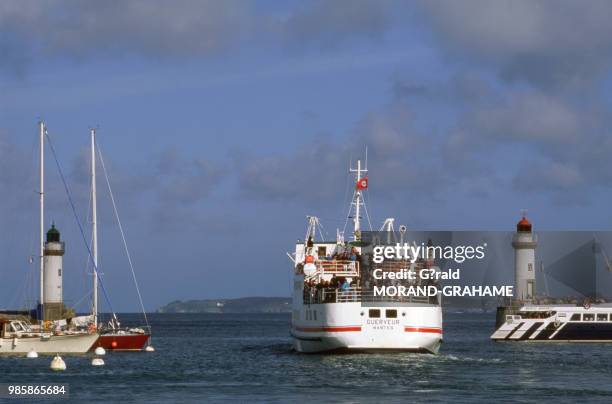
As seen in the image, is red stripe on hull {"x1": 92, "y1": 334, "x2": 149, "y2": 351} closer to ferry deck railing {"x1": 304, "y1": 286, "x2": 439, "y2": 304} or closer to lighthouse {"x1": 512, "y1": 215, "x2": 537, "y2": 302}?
ferry deck railing {"x1": 304, "y1": 286, "x2": 439, "y2": 304}

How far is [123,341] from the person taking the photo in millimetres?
100812

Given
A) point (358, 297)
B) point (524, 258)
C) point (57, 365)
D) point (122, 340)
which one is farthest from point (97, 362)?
point (524, 258)

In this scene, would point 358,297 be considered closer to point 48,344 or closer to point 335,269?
point 335,269

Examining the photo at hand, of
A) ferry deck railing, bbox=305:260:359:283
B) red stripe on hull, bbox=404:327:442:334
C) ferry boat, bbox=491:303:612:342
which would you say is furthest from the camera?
ferry boat, bbox=491:303:612:342

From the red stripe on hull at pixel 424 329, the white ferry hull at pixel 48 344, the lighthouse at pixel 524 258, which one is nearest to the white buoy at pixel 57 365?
the white ferry hull at pixel 48 344

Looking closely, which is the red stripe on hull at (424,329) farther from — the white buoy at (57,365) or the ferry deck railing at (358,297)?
the white buoy at (57,365)

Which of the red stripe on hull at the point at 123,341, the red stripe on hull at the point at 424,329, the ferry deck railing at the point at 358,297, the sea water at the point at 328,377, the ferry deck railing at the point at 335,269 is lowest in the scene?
the sea water at the point at 328,377

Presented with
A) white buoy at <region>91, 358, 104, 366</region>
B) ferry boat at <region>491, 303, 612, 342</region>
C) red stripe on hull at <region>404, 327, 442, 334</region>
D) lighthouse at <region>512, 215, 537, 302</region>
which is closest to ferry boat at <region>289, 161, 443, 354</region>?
red stripe on hull at <region>404, 327, 442, 334</region>

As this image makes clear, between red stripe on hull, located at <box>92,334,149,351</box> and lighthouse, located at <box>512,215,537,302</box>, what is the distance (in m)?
50.9

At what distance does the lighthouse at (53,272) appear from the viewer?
413 ft

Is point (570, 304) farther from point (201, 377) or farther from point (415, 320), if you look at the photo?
point (201, 377)

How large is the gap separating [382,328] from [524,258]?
2399 inches

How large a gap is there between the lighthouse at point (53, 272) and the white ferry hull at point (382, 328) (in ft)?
161

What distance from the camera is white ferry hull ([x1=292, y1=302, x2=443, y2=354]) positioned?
81.7 meters
